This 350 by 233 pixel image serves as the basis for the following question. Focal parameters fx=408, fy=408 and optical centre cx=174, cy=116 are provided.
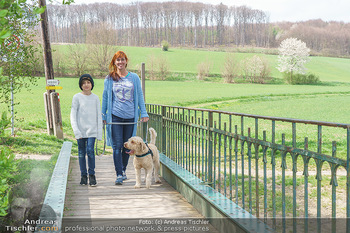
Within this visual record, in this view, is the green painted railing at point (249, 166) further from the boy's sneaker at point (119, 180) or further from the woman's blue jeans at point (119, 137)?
the boy's sneaker at point (119, 180)

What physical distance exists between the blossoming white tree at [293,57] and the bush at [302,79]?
12.5 m

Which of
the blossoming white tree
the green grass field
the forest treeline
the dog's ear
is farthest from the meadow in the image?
the forest treeline

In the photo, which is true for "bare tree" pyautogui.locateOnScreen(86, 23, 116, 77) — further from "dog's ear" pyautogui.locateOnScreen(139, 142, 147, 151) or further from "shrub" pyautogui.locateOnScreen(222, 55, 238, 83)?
"dog's ear" pyautogui.locateOnScreen(139, 142, 147, 151)

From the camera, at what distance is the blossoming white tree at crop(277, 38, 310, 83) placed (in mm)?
91438

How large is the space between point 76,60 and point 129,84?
202 ft

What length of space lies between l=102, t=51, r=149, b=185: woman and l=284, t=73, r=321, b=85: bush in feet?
242

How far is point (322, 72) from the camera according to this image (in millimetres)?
99812

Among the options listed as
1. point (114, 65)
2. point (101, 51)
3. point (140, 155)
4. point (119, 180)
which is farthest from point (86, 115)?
point (101, 51)

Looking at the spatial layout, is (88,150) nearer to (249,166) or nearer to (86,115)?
(86,115)

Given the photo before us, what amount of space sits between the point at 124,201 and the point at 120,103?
1887 mm

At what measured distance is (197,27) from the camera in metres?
144

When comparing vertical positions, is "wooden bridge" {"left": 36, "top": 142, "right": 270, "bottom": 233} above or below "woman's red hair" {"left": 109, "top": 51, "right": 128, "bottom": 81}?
below

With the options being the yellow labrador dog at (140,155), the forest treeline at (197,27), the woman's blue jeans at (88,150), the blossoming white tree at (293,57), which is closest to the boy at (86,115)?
the woman's blue jeans at (88,150)

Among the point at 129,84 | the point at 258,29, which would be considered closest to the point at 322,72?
the point at 258,29
